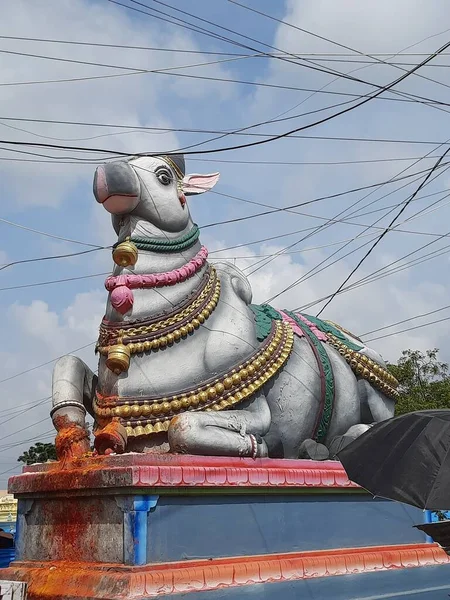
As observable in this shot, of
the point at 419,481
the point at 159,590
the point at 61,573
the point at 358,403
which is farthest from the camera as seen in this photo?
the point at 358,403

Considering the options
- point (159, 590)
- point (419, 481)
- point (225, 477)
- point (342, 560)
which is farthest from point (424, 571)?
point (419, 481)

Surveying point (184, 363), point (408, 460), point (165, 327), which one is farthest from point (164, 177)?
point (408, 460)

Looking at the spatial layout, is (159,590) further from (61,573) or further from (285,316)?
(285,316)

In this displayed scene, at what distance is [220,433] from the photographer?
5.84 metres

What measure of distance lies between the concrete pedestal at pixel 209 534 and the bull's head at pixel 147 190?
85.0 inches

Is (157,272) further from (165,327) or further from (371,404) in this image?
(371,404)

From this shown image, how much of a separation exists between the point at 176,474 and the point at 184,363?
1.11 meters

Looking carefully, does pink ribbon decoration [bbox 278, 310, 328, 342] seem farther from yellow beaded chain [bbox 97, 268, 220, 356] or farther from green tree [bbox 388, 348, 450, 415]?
green tree [bbox 388, 348, 450, 415]

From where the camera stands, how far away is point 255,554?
5.78 meters

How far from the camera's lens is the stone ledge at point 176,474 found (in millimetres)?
5363

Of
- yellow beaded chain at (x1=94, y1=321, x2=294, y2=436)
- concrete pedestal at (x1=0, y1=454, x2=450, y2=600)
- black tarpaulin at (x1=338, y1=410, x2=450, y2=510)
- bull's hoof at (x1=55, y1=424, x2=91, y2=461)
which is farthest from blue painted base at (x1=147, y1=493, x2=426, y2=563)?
black tarpaulin at (x1=338, y1=410, x2=450, y2=510)

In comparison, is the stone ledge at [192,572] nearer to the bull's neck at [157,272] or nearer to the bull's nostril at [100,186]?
the bull's neck at [157,272]

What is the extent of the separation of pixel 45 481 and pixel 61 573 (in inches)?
30.4

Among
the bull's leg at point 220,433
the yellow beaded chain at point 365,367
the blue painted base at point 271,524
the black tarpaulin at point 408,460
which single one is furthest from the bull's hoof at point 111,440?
the yellow beaded chain at point 365,367
